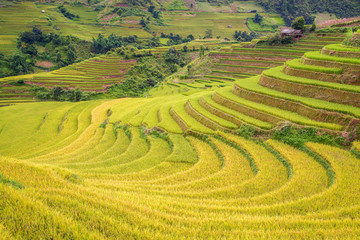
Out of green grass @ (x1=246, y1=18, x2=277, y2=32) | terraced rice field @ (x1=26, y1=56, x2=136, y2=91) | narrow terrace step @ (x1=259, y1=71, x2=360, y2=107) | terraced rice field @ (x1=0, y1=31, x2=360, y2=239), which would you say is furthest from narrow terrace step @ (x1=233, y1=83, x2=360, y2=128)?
green grass @ (x1=246, y1=18, x2=277, y2=32)

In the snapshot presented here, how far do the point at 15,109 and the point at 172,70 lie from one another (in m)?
35.5

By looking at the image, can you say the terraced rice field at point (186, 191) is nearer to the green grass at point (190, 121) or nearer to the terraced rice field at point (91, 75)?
the green grass at point (190, 121)

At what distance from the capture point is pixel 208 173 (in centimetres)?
962

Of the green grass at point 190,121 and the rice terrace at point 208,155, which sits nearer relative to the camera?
the rice terrace at point 208,155

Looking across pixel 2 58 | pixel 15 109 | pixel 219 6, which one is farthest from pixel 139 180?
pixel 219 6

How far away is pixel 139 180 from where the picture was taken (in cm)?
905

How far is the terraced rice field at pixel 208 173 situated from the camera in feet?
13.3

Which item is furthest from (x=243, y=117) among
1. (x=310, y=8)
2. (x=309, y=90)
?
(x=310, y=8)

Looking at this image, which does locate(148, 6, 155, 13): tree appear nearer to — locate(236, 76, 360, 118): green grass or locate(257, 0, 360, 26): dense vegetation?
locate(257, 0, 360, 26): dense vegetation

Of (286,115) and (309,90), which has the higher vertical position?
(309,90)

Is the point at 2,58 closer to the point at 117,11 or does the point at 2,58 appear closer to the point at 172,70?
the point at 172,70

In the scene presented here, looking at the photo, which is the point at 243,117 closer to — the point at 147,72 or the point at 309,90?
the point at 309,90

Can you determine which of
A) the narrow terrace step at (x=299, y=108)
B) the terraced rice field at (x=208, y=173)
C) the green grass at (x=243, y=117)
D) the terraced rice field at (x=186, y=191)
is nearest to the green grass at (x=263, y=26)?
the terraced rice field at (x=208, y=173)

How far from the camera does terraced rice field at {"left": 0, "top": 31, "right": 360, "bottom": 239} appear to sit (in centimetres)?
405
